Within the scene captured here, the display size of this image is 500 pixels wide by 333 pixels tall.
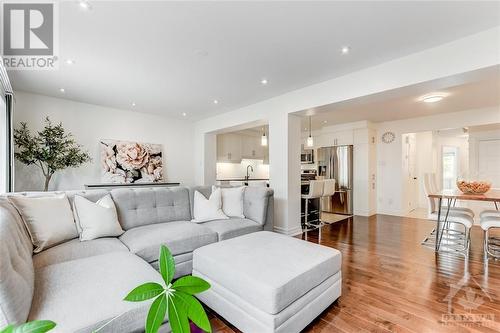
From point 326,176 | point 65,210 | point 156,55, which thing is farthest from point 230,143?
point 65,210

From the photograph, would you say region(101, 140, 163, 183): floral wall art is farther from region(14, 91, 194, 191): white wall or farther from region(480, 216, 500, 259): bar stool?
region(480, 216, 500, 259): bar stool

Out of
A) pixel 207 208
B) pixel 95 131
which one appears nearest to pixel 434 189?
pixel 207 208

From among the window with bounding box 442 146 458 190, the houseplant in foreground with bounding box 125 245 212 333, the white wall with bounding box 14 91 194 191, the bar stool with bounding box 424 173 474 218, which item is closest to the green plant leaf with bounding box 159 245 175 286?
the houseplant in foreground with bounding box 125 245 212 333

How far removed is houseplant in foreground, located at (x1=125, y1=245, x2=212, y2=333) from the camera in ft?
1.82

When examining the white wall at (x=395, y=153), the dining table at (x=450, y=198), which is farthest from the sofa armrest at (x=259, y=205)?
the white wall at (x=395, y=153)

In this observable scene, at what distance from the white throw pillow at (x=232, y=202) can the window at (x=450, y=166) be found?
23.1ft

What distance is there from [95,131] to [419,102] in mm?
6474

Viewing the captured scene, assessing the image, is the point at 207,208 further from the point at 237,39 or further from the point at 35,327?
the point at 35,327

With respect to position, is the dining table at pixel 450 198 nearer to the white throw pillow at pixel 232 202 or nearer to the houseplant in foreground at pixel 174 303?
the white throw pillow at pixel 232 202

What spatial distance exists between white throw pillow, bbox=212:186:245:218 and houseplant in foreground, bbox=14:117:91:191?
2.94 m

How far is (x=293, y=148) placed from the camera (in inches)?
161

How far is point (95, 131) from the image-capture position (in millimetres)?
4797

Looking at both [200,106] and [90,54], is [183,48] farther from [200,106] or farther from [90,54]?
[200,106]

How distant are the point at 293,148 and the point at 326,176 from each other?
290cm
